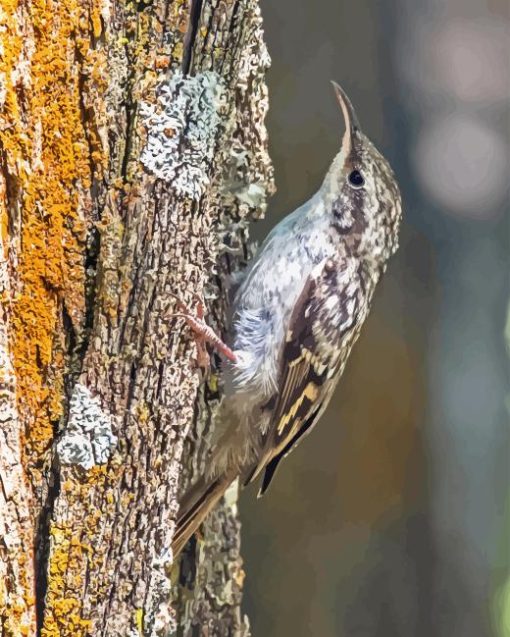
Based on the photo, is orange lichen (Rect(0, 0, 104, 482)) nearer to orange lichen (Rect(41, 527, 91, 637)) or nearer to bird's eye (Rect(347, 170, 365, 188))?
orange lichen (Rect(41, 527, 91, 637))

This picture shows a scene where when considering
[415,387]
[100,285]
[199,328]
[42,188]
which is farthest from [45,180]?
[415,387]

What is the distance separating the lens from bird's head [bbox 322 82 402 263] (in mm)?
1104

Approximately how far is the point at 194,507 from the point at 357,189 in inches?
18.9

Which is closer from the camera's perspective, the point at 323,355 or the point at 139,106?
the point at 139,106

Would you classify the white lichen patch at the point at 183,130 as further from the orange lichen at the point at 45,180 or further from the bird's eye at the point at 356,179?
the bird's eye at the point at 356,179

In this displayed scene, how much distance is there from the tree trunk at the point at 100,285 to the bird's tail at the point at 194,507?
137 mm

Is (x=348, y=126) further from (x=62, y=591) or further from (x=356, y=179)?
(x=62, y=591)

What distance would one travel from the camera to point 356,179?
1.11 m

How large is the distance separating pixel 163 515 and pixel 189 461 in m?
0.15

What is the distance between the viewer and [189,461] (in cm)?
100

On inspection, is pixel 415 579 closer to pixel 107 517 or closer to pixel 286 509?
pixel 286 509

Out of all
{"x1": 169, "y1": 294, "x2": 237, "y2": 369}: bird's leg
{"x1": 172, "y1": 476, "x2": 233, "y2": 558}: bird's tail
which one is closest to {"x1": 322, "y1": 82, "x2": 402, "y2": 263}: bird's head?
{"x1": 169, "y1": 294, "x2": 237, "y2": 369}: bird's leg

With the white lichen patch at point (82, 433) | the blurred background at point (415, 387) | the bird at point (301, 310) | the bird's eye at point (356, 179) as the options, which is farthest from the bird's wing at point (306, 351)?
the white lichen patch at point (82, 433)

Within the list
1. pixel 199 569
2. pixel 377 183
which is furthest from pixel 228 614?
pixel 377 183
